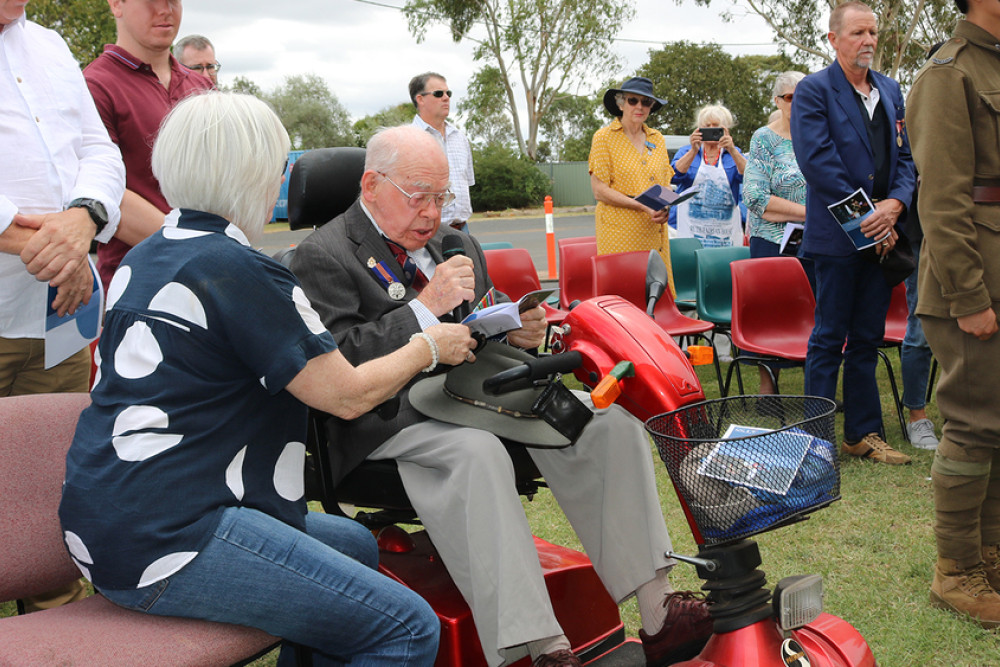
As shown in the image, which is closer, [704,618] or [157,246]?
[157,246]

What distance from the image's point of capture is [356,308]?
255 cm

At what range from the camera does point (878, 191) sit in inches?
167

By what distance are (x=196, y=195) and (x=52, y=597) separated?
5.71 feet

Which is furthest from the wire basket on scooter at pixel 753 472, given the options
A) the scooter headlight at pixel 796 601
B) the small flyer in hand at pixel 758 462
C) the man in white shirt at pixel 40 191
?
the man in white shirt at pixel 40 191

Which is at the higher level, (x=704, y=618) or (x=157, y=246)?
(x=157, y=246)

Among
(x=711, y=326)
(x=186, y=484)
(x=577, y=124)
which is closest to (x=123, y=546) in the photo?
(x=186, y=484)

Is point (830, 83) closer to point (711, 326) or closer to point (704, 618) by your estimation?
point (711, 326)

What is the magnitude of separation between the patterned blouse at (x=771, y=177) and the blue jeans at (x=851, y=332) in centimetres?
131

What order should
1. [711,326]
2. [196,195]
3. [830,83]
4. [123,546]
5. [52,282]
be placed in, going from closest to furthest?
[123,546] → [196,195] → [52,282] → [830,83] → [711,326]

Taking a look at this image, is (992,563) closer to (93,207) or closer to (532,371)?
(532,371)

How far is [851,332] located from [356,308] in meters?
2.83

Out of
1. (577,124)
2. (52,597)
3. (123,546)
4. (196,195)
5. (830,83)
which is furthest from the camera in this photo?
(577,124)

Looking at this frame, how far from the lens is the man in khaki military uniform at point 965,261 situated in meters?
2.70

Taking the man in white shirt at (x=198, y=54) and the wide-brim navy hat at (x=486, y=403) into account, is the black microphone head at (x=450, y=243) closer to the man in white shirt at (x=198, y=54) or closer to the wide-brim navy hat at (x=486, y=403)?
the wide-brim navy hat at (x=486, y=403)
